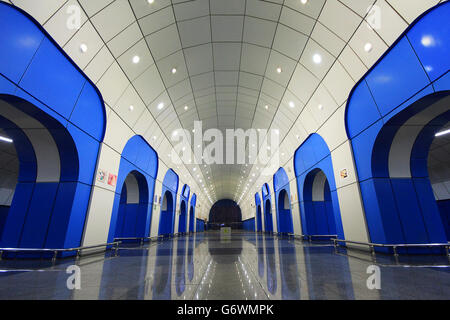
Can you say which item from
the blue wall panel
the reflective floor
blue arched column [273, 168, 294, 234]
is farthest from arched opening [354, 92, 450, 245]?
the blue wall panel

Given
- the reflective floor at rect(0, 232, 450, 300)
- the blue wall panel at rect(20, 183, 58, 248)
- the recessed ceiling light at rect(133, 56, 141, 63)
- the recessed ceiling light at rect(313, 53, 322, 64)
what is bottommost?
the reflective floor at rect(0, 232, 450, 300)

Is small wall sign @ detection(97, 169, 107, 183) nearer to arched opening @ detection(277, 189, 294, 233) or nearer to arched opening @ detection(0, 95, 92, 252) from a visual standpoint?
arched opening @ detection(0, 95, 92, 252)

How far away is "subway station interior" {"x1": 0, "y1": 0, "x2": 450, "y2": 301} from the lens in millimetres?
4750

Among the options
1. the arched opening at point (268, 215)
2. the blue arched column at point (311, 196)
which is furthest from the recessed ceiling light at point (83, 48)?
the arched opening at point (268, 215)

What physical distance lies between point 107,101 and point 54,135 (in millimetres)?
2598

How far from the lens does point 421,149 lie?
7.99 metres

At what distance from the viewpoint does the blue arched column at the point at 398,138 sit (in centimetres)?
602

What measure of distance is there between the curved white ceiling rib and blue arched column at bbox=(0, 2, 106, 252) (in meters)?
0.62

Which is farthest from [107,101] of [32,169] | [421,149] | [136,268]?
[421,149]

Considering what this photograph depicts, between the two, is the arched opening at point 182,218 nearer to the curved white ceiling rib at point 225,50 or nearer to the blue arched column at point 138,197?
the blue arched column at point 138,197

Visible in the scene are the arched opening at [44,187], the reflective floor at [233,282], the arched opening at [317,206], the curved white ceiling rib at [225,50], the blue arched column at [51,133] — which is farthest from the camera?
the arched opening at [317,206]

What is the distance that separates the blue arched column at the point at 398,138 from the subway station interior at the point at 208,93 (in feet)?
0.16

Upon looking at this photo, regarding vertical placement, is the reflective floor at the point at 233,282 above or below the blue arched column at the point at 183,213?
Answer: below

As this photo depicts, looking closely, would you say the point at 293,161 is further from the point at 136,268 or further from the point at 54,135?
the point at 54,135
